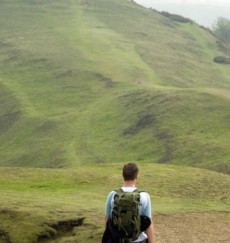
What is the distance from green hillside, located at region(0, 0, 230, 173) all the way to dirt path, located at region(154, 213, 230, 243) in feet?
116

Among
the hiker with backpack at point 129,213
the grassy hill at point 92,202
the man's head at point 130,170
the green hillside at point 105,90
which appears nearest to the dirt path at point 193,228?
the grassy hill at point 92,202

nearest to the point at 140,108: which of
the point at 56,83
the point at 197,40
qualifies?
the point at 56,83

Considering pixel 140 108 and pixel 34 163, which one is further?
pixel 140 108

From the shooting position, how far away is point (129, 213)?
12.2m

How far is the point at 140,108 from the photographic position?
306 feet

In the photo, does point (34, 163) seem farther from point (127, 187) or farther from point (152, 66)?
point (127, 187)

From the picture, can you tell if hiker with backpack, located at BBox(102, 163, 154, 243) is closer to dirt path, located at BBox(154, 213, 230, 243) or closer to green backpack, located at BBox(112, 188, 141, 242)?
green backpack, located at BBox(112, 188, 141, 242)

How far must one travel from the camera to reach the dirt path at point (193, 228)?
2183 cm

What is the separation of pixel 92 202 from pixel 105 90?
8025 cm

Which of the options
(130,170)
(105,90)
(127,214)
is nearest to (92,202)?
(127,214)

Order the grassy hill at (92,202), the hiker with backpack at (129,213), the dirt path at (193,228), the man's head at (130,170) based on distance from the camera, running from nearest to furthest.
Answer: the man's head at (130,170)
the hiker with backpack at (129,213)
the dirt path at (193,228)
the grassy hill at (92,202)

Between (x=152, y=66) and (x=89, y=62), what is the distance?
1591 centimetres

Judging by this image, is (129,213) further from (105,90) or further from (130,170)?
(105,90)

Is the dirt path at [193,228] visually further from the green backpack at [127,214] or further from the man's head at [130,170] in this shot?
the man's head at [130,170]
